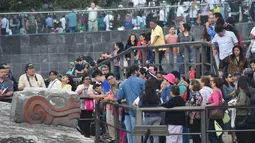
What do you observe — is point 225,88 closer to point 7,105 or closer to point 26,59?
point 7,105

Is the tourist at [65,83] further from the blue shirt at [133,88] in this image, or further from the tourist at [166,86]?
the blue shirt at [133,88]

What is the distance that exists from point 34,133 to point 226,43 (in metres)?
7.60

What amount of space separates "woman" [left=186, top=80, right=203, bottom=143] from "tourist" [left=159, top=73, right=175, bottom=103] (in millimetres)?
377

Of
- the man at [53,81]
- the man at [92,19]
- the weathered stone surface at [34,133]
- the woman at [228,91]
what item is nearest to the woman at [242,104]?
the woman at [228,91]

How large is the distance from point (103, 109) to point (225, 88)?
2336mm

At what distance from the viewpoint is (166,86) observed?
20.0 metres

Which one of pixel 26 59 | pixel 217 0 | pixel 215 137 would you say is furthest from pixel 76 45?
pixel 215 137

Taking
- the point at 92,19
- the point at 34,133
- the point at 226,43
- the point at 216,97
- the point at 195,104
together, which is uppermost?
the point at 92,19

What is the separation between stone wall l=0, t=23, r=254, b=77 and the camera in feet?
137

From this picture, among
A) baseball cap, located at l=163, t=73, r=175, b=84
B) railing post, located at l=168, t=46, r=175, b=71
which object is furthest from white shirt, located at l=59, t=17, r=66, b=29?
baseball cap, located at l=163, t=73, r=175, b=84

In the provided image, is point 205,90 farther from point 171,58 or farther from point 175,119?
point 171,58

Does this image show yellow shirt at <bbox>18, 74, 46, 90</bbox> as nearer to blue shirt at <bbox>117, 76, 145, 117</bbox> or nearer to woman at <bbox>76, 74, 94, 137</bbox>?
woman at <bbox>76, 74, 94, 137</bbox>

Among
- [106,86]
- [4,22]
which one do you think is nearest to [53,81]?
[106,86]

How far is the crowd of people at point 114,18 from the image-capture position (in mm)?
36406
